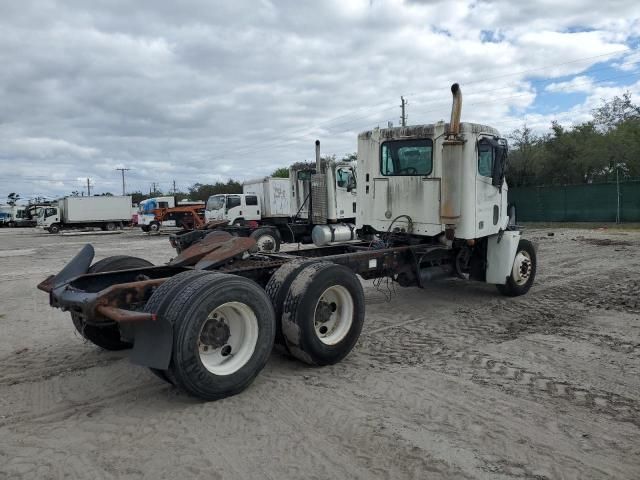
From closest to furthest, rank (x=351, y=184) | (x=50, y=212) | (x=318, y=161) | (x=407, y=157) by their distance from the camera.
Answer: (x=407, y=157), (x=318, y=161), (x=351, y=184), (x=50, y=212)

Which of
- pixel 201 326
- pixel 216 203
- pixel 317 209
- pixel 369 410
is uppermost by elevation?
pixel 216 203

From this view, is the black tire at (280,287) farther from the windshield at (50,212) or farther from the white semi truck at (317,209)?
the windshield at (50,212)

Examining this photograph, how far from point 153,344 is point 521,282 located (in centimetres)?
657

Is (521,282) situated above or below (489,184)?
below

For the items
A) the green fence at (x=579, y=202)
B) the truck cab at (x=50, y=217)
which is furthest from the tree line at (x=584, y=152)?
the truck cab at (x=50, y=217)

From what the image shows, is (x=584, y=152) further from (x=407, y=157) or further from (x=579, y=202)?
(x=407, y=157)

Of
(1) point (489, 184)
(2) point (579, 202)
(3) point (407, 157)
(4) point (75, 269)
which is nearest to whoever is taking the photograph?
(4) point (75, 269)

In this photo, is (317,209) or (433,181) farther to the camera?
(317,209)

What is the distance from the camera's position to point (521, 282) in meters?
8.54

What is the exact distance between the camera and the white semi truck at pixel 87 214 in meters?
39.2

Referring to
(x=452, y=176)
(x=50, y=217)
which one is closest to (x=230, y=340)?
(x=452, y=176)

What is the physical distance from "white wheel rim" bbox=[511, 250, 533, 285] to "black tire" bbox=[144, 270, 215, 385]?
18.9 ft

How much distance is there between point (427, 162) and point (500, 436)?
15.5 ft

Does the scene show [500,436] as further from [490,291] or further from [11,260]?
[11,260]
